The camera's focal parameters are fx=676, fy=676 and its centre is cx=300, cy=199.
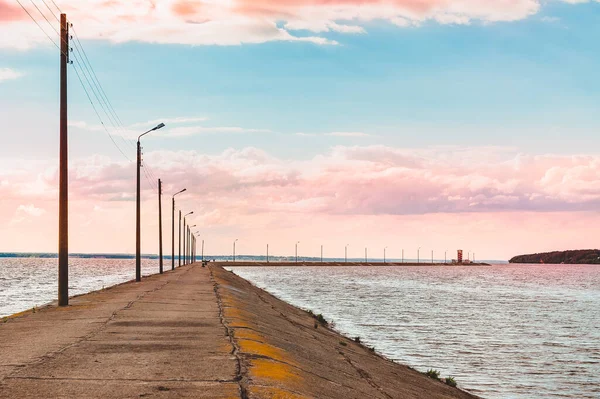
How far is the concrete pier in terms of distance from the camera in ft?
29.0

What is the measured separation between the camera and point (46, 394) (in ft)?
27.3

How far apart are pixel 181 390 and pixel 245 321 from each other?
10.1 meters

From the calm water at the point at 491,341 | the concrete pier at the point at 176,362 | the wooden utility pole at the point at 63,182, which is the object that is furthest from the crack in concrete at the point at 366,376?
the wooden utility pole at the point at 63,182

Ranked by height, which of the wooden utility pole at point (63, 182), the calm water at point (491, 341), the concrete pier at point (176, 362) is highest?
the wooden utility pole at point (63, 182)

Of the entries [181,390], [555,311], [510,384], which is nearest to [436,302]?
[555,311]

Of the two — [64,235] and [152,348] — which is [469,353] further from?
[152,348]

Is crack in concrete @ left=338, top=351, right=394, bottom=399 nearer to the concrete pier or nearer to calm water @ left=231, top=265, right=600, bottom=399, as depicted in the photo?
the concrete pier

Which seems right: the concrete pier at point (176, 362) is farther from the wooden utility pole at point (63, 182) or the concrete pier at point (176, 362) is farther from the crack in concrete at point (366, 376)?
the wooden utility pole at point (63, 182)

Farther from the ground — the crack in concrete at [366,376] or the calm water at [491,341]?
the crack in concrete at [366,376]

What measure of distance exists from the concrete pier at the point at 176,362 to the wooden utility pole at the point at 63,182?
12.2 feet

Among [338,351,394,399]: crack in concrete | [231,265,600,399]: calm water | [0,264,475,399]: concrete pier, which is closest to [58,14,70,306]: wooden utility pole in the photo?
[0,264,475,399]: concrete pier

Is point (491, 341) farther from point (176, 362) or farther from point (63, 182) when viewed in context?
point (176, 362)

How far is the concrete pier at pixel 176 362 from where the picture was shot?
8.84 meters

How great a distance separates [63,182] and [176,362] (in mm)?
15722
